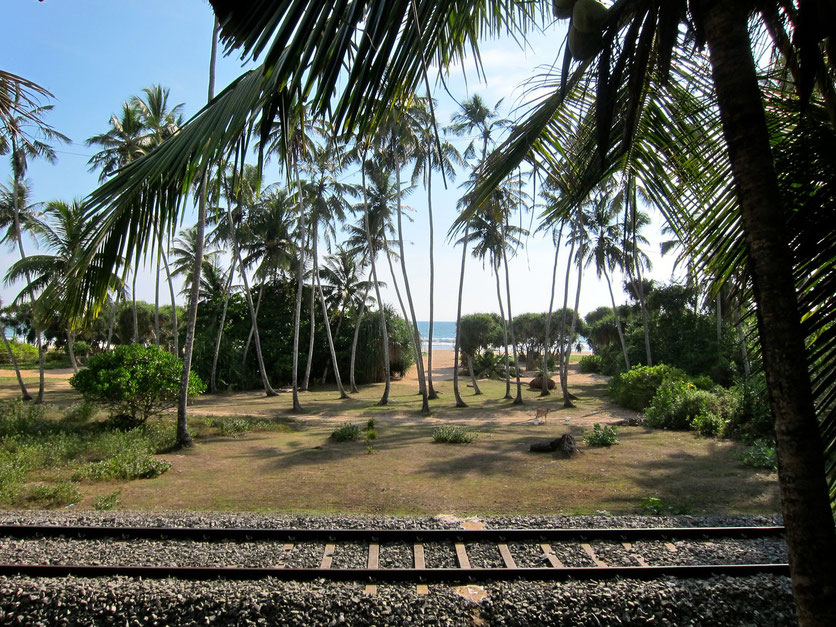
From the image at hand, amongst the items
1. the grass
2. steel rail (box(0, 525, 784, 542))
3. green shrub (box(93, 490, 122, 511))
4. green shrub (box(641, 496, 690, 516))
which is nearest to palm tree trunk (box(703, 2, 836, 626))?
steel rail (box(0, 525, 784, 542))

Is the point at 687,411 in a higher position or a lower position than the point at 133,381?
lower

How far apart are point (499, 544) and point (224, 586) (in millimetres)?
2911

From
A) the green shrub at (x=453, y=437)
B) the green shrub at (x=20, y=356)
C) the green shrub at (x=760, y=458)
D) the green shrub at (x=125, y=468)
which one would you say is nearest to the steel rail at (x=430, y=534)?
the green shrub at (x=125, y=468)

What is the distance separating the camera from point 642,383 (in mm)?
21516

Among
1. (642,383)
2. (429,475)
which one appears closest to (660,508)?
(429,475)

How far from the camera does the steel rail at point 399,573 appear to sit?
4.75 meters

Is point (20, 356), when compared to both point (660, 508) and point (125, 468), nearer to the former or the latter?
point (125, 468)

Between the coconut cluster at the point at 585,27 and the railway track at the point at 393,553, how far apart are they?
446 centimetres

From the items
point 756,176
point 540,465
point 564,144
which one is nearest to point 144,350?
point 540,465

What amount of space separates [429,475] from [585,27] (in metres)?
9.30

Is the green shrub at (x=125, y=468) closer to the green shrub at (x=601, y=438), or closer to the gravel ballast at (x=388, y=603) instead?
the gravel ballast at (x=388, y=603)

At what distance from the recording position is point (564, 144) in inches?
122

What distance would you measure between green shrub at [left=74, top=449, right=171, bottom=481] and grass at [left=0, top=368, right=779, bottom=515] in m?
0.24

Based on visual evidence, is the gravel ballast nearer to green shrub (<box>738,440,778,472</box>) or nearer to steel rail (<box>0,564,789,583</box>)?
steel rail (<box>0,564,789,583</box>)
